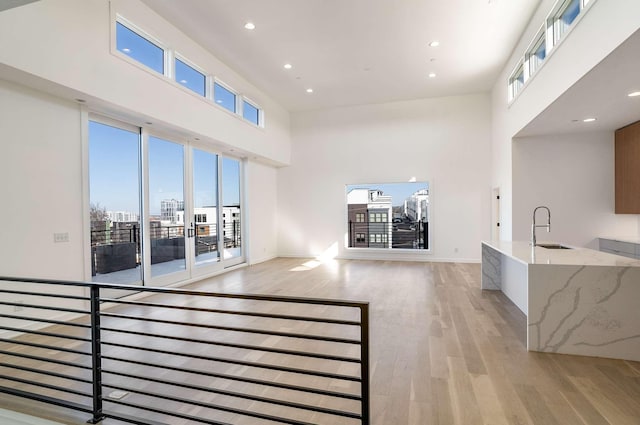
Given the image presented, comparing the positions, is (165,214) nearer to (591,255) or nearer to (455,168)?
(591,255)

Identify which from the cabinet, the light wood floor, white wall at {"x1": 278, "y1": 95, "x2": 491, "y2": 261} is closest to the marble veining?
the light wood floor

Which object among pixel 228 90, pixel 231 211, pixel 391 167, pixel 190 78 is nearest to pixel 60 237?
pixel 190 78

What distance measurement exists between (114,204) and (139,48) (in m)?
2.22

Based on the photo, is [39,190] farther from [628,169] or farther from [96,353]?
[628,169]

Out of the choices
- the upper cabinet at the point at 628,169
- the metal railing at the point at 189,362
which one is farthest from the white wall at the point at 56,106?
the upper cabinet at the point at 628,169

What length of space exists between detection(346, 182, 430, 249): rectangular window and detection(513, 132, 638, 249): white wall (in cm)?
280

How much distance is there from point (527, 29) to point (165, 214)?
6487 mm

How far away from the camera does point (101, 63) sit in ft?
13.2

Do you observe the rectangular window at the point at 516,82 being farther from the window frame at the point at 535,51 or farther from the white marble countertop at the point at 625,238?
the white marble countertop at the point at 625,238

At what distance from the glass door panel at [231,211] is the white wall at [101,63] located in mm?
1209

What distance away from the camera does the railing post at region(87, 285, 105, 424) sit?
80.0 inches

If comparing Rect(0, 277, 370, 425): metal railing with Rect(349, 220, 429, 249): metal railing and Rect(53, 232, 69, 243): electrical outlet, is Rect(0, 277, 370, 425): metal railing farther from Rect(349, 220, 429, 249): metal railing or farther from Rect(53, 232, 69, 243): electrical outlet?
Rect(349, 220, 429, 249): metal railing

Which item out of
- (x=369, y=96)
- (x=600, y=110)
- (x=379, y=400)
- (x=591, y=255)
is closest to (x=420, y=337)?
(x=379, y=400)

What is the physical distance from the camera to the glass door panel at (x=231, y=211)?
24.2 ft
